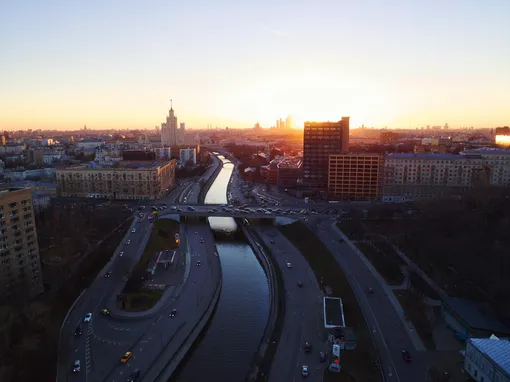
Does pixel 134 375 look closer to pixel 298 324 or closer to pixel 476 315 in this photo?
pixel 298 324

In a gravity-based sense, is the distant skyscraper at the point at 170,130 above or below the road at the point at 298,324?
above

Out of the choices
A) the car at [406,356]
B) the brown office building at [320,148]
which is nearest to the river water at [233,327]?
the car at [406,356]

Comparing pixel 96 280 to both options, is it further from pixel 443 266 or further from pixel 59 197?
pixel 59 197

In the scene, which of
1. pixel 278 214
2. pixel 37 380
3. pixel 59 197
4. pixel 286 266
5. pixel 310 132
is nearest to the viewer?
pixel 37 380

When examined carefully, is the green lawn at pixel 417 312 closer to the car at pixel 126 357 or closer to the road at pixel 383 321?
the road at pixel 383 321

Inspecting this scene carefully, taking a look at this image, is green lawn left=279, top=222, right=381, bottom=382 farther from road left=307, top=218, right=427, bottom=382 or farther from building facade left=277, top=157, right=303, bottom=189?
building facade left=277, top=157, right=303, bottom=189

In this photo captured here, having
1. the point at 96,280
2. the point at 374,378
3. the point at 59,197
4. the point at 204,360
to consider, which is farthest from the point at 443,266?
the point at 59,197
